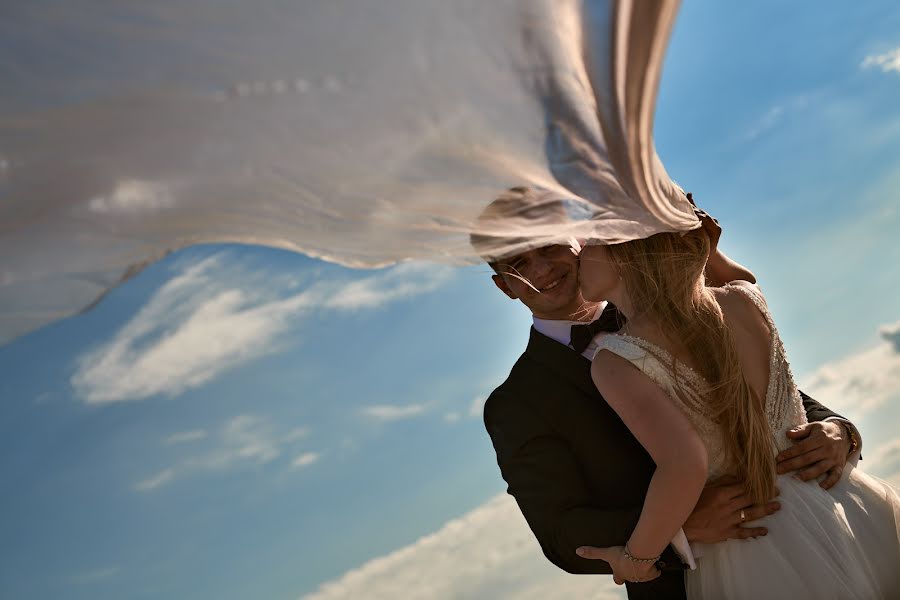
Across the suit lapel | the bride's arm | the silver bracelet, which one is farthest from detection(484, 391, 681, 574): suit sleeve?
the bride's arm


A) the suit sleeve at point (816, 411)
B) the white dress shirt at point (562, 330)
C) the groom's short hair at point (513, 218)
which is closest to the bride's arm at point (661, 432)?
the groom's short hair at point (513, 218)

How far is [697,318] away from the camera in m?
4.01

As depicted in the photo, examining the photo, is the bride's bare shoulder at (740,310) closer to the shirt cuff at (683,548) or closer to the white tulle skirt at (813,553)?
the white tulle skirt at (813,553)

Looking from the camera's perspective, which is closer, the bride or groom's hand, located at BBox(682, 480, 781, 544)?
the bride

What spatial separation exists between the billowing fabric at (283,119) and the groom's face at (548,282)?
223 centimetres

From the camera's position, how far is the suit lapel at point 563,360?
502cm

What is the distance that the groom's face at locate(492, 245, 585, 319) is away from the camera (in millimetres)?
5102

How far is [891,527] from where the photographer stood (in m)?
4.45

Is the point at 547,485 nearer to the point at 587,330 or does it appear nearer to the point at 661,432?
the point at 587,330

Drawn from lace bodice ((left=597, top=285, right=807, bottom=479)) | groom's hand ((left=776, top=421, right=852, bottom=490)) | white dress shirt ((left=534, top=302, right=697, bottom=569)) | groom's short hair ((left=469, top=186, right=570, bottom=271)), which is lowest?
groom's hand ((left=776, top=421, right=852, bottom=490))

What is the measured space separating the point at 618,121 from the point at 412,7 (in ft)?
2.57

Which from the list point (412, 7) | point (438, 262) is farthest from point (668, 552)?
point (412, 7)

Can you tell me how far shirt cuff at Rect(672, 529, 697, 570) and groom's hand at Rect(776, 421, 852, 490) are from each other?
0.65 m

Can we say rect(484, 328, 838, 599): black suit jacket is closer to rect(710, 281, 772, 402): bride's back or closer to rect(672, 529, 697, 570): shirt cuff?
rect(672, 529, 697, 570): shirt cuff
